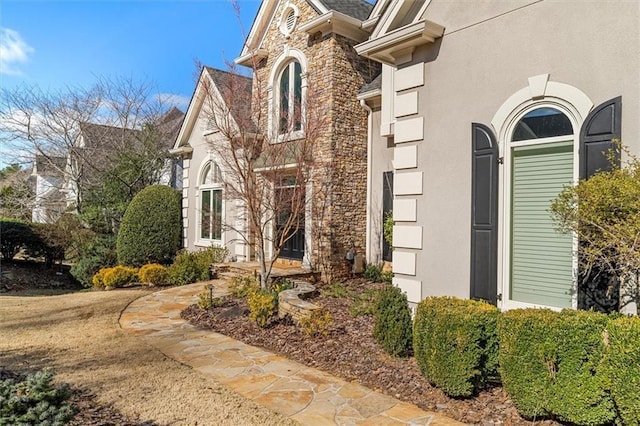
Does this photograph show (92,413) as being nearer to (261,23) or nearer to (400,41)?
(400,41)

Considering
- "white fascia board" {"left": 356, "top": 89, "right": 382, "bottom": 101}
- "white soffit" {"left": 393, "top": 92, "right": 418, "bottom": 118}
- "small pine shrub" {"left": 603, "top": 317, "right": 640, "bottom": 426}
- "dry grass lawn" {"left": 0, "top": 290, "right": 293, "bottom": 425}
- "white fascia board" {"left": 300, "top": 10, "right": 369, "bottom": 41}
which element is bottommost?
"dry grass lawn" {"left": 0, "top": 290, "right": 293, "bottom": 425}

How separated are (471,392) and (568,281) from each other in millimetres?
1857

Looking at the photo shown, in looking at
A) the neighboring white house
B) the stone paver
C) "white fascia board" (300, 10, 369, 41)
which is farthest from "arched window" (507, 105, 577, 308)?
the neighboring white house

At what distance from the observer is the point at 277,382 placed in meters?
5.05

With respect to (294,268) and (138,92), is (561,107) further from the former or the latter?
(138,92)

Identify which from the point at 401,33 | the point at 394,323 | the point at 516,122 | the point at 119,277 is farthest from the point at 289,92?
the point at 394,323

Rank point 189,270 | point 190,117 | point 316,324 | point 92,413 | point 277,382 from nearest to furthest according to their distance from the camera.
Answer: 1. point 92,413
2. point 277,382
3. point 316,324
4. point 189,270
5. point 190,117

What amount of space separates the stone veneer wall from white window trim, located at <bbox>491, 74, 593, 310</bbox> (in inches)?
247

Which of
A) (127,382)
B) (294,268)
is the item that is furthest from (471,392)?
(294,268)

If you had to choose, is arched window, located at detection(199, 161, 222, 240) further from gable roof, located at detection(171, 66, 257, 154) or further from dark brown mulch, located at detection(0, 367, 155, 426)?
dark brown mulch, located at detection(0, 367, 155, 426)

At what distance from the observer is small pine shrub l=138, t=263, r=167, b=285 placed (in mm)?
12367

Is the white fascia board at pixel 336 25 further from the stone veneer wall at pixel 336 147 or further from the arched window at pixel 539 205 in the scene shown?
the arched window at pixel 539 205

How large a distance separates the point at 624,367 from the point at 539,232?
2108 mm

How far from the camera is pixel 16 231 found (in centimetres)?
1611
